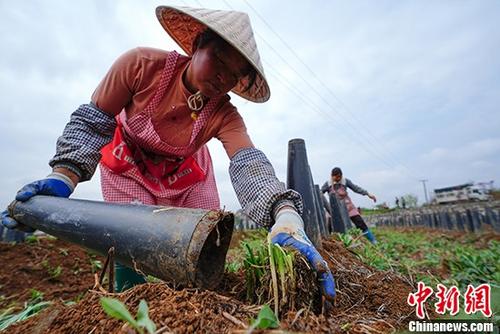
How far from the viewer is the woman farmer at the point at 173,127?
5.39 feet

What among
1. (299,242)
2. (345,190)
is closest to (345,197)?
(345,190)

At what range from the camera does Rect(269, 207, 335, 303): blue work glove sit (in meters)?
1.08

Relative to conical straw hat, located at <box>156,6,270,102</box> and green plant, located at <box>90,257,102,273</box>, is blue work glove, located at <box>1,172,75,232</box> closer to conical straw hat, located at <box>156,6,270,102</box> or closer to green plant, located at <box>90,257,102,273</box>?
conical straw hat, located at <box>156,6,270,102</box>

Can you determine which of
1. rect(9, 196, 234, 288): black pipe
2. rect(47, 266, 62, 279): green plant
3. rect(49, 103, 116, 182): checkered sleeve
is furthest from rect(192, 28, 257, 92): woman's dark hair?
rect(47, 266, 62, 279): green plant

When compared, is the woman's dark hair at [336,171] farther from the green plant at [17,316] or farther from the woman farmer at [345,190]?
the green plant at [17,316]

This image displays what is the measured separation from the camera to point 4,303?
263 cm

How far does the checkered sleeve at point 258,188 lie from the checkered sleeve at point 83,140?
2.74 feet

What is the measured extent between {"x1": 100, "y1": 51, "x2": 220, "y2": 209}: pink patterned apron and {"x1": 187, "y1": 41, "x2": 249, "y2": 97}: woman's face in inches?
6.6

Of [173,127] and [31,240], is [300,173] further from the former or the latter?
[31,240]

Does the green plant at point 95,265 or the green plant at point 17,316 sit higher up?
the green plant at point 95,265

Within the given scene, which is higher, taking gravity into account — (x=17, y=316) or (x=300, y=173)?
(x=300, y=173)

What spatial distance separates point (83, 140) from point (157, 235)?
1.17 m

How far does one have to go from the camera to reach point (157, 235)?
3.14 feet

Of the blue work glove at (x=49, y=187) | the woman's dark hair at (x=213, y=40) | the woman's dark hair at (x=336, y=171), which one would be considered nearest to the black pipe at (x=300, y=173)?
the woman's dark hair at (x=213, y=40)
